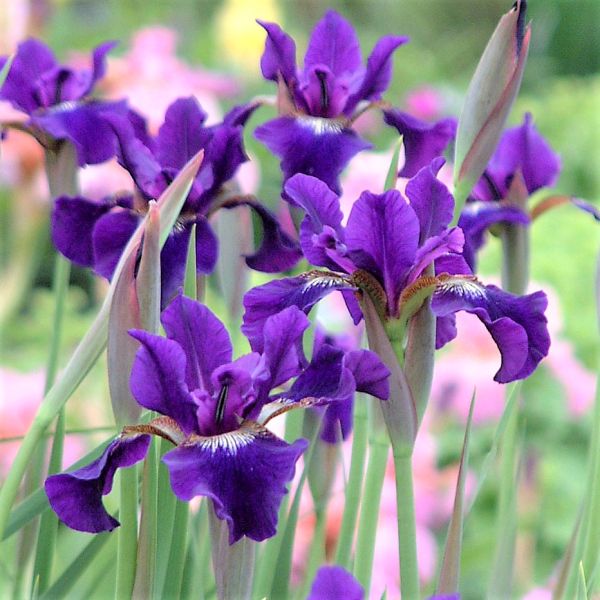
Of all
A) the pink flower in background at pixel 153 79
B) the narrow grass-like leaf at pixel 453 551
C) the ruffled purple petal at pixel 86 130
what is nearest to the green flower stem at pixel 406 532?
the narrow grass-like leaf at pixel 453 551

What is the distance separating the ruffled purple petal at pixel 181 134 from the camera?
19.4 inches

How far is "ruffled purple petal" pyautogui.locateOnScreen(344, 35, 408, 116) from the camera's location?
543mm

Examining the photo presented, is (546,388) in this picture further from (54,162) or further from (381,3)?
(381,3)

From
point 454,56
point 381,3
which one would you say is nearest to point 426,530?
point 454,56

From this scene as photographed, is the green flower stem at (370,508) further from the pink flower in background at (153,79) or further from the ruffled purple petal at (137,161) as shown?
the pink flower in background at (153,79)

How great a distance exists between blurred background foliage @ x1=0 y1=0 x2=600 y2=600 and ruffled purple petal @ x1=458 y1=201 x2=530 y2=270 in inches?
13.2

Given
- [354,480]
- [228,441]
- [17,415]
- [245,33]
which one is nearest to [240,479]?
[228,441]

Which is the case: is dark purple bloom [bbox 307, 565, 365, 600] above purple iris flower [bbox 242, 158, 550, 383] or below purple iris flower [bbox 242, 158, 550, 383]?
below

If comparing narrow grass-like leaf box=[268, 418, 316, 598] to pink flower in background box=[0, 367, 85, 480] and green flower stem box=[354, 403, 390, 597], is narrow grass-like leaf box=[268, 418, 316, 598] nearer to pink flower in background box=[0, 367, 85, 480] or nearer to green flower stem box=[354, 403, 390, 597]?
green flower stem box=[354, 403, 390, 597]

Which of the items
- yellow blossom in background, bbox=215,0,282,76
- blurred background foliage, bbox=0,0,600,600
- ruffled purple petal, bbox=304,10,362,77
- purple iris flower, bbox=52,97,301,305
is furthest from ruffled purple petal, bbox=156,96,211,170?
yellow blossom in background, bbox=215,0,282,76

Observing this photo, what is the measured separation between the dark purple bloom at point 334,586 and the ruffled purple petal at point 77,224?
0.22 m

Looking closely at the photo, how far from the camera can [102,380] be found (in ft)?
4.26

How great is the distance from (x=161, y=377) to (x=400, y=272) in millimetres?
103

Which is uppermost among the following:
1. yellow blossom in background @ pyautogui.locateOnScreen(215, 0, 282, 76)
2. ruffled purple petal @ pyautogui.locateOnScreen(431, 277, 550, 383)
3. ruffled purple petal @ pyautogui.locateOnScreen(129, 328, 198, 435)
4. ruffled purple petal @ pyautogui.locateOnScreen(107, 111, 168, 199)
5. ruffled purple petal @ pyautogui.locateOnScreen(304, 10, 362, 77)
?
yellow blossom in background @ pyautogui.locateOnScreen(215, 0, 282, 76)
